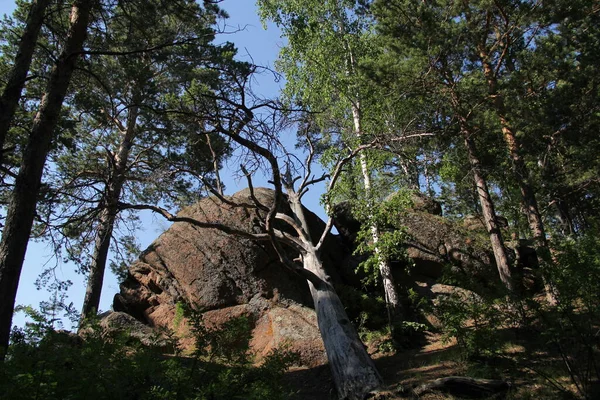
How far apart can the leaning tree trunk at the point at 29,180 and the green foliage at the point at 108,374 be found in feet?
1.14

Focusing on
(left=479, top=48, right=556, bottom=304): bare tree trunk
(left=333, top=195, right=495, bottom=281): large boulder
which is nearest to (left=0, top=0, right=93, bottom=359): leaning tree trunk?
(left=333, top=195, right=495, bottom=281): large boulder

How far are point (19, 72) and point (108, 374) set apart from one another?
4399 mm

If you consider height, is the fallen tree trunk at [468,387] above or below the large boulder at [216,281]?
below

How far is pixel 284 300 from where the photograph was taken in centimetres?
1132

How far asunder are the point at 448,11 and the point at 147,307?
11131 mm

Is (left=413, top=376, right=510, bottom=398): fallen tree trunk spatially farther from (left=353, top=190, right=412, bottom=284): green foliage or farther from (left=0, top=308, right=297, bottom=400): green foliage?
(left=353, top=190, right=412, bottom=284): green foliage

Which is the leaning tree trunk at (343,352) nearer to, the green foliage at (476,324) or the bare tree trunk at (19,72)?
the green foliage at (476,324)

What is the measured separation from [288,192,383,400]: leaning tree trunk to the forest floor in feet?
1.49

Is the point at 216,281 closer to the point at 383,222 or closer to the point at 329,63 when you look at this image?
the point at 383,222

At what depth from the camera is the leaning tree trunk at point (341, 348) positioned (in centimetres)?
680

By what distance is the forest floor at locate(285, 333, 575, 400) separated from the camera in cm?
597

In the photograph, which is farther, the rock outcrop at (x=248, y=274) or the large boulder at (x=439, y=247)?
the large boulder at (x=439, y=247)

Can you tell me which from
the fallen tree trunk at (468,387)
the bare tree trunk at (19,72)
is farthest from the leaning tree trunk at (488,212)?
the bare tree trunk at (19,72)

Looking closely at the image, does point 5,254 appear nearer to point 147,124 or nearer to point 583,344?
point 583,344
